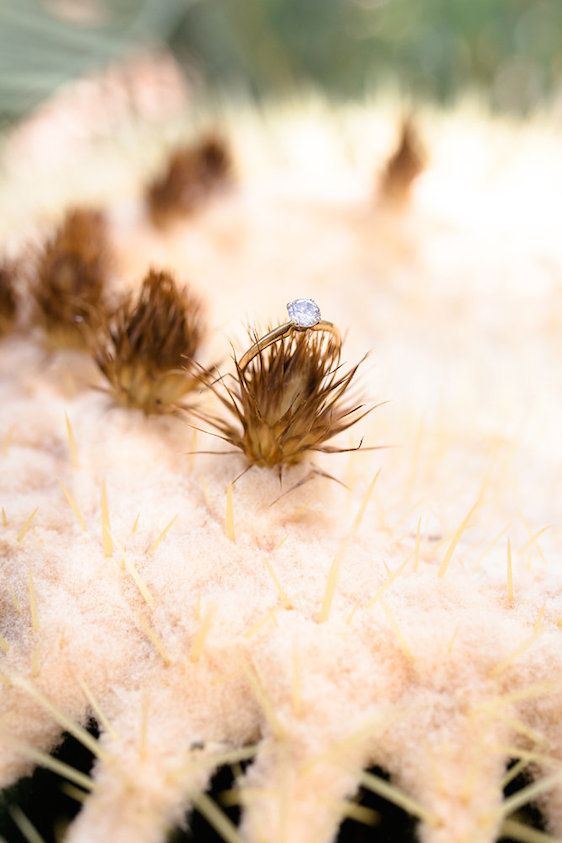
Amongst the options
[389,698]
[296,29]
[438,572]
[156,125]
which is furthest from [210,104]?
[389,698]

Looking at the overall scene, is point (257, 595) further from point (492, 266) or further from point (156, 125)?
point (156, 125)

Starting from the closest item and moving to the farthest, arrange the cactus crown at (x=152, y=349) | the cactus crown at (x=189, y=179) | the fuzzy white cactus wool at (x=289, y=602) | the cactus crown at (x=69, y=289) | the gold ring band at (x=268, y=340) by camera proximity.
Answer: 1. the fuzzy white cactus wool at (x=289, y=602)
2. the gold ring band at (x=268, y=340)
3. the cactus crown at (x=152, y=349)
4. the cactus crown at (x=69, y=289)
5. the cactus crown at (x=189, y=179)

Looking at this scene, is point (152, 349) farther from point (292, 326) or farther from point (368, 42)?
point (368, 42)

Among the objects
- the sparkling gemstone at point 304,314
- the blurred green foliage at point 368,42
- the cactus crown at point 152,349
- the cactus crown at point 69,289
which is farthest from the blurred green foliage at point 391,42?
the sparkling gemstone at point 304,314

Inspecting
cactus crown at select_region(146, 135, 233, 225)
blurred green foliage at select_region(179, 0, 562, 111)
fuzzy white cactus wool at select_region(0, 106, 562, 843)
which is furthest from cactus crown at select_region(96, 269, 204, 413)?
blurred green foliage at select_region(179, 0, 562, 111)

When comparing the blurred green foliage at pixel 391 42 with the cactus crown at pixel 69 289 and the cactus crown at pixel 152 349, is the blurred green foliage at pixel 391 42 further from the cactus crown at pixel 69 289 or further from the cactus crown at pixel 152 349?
the cactus crown at pixel 152 349
